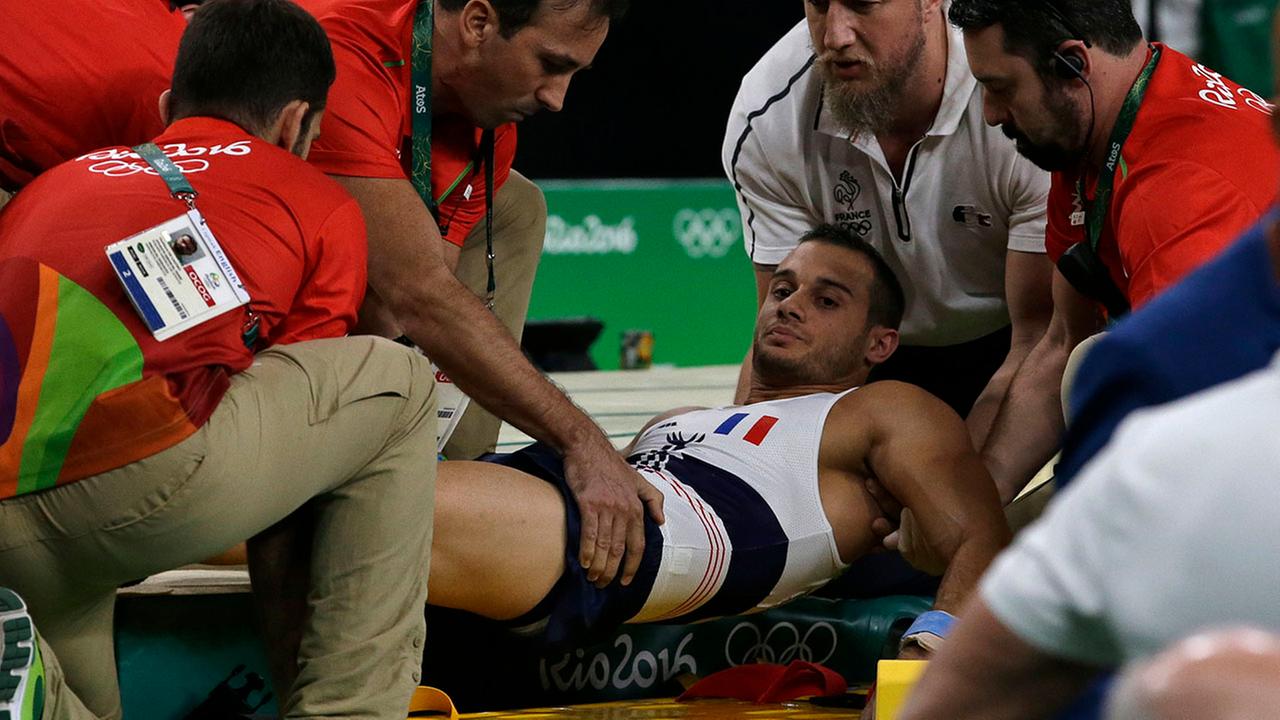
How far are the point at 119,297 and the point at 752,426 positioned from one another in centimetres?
148

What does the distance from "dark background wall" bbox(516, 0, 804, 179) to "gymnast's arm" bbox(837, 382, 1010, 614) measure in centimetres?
837

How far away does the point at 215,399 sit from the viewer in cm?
237

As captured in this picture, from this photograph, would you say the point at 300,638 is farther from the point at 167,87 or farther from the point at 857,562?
the point at 857,562

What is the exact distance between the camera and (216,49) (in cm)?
265

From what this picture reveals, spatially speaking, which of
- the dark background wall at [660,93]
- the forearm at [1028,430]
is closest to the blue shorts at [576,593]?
the forearm at [1028,430]

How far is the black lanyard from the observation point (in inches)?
94.8

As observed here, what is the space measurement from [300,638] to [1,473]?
2.05 feet

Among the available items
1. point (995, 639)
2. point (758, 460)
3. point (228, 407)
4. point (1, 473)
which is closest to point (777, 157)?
point (758, 460)

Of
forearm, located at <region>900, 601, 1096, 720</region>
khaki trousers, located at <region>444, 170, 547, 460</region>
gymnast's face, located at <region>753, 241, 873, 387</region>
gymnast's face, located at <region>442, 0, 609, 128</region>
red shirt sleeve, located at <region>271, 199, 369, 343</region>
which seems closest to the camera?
forearm, located at <region>900, 601, 1096, 720</region>

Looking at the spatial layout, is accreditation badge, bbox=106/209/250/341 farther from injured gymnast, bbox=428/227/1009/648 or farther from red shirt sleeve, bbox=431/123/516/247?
red shirt sleeve, bbox=431/123/516/247

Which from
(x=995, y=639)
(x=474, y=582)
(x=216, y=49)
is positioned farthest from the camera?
(x=474, y=582)

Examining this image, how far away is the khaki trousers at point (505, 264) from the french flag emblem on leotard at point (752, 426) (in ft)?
2.76

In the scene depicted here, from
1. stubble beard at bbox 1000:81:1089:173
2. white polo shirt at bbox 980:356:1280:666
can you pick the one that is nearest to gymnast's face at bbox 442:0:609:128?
stubble beard at bbox 1000:81:1089:173

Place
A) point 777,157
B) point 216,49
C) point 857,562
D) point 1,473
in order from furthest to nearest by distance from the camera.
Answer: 1. point 777,157
2. point 857,562
3. point 216,49
4. point 1,473
